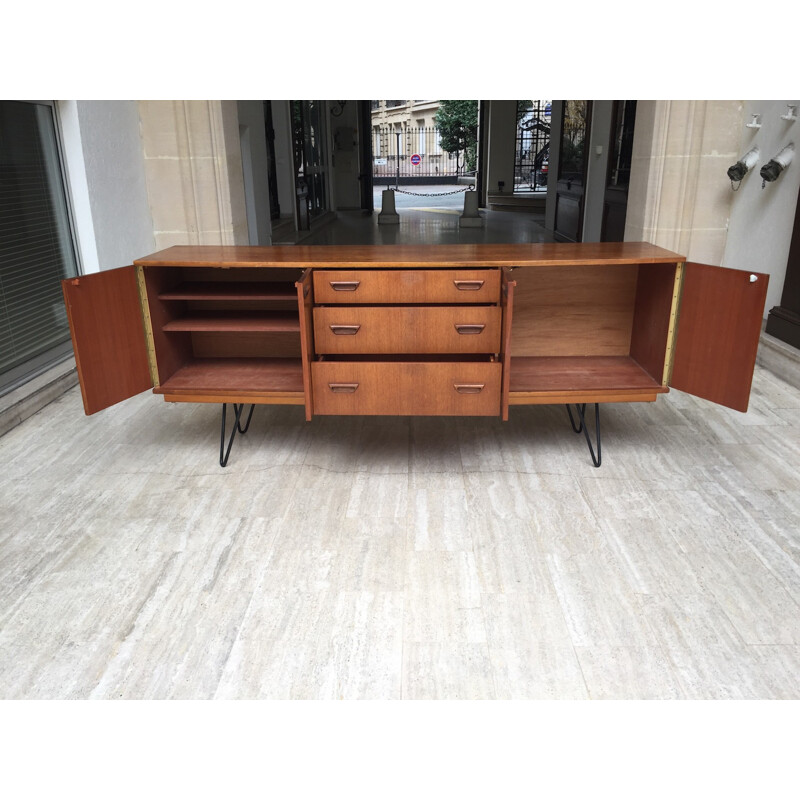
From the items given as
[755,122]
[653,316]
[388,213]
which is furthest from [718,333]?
[388,213]

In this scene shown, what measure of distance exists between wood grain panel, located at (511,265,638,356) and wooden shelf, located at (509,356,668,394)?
Result: 6 centimetres

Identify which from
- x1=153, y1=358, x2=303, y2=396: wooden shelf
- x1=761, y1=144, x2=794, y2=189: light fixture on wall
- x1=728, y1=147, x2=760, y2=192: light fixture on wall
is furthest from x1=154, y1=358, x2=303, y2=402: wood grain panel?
x1=761, y1=144, x2=794, y2=189: light fixture on wall

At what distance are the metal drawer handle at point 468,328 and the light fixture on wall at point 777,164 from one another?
2.55 meters

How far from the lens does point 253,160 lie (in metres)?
7.93

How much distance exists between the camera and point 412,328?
273 centimetres

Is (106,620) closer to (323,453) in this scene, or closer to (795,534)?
(323,453)

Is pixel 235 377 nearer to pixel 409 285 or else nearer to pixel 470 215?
pixel 409 285

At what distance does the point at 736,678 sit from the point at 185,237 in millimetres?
4149

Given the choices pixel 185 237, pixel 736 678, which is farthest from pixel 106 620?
pixel 185 237

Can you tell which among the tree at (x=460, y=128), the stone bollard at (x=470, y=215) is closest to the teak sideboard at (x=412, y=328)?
the stone bollard at (x=470, y=215)

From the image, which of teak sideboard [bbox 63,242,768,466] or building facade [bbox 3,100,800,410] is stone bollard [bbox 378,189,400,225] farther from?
teak sideboard [bbox 63,242,768,466]

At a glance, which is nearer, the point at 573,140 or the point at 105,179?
the point at 105,179

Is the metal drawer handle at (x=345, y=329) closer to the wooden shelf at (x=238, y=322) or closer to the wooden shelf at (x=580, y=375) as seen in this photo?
the wooden shelf at (x=238, y=322)

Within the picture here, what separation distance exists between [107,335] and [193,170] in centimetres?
219
